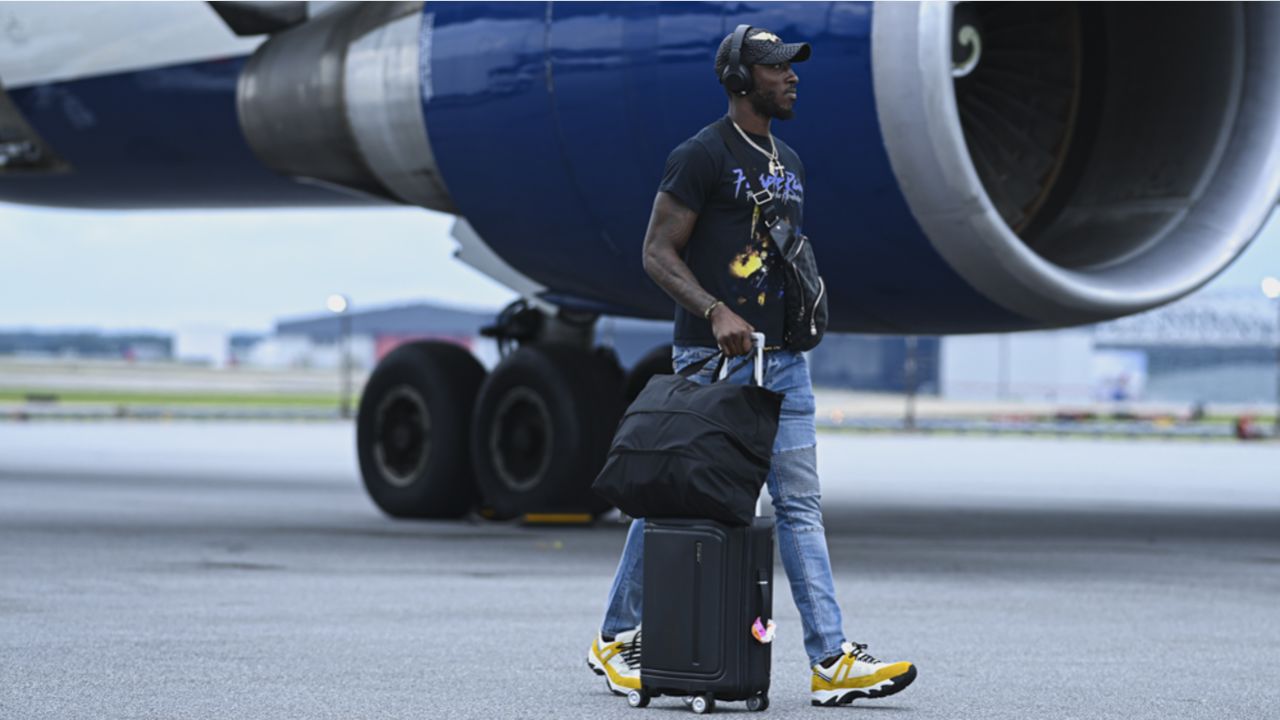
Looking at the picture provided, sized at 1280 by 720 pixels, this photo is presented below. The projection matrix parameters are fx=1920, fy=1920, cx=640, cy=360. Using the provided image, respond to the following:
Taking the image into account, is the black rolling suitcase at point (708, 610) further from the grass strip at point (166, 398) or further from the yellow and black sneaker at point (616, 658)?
the grass strip at point (166, 398)

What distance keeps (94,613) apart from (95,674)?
158 centimetres

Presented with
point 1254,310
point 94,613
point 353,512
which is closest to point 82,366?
point 1254,310

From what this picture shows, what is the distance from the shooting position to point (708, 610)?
197 inches

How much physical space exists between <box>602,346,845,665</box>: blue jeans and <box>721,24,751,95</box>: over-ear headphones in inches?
28.8

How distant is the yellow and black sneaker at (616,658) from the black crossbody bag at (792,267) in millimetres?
946

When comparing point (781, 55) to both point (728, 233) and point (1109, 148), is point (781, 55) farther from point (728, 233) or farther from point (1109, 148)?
point (1109, 148)

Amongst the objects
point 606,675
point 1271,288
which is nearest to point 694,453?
point 606,675

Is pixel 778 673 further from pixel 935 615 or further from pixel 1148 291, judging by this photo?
pixel 1148 291

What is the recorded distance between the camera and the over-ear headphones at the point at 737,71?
531 cm

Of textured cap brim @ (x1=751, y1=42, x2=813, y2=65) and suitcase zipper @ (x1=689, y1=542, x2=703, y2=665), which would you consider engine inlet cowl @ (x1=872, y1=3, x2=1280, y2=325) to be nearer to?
textured cap brim @ (x1=751, y1=42, x2=813, y2=65)

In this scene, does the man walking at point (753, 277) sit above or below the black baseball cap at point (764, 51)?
below

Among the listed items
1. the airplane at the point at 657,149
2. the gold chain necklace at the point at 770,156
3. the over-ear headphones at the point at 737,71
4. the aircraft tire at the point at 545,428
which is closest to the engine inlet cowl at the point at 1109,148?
the airplane at the point at 657,149

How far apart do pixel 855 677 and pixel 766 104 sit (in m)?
1.60

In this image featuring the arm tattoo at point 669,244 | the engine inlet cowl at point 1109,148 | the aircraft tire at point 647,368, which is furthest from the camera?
the aircraft tire at point 647,368
